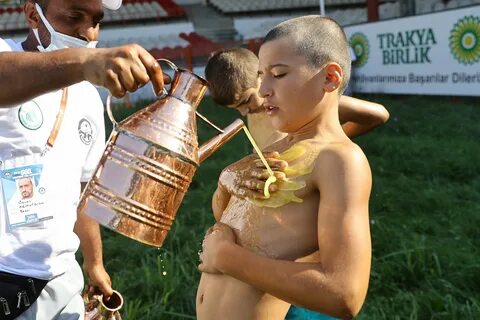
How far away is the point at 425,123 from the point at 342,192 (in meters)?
6.38

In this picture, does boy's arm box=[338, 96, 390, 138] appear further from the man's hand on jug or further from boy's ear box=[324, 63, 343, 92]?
the man's hand on jug

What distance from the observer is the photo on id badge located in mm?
1817

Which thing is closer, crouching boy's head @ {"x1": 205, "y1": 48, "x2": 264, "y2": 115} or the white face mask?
the white face mask

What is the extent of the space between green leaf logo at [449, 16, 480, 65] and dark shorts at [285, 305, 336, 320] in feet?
24.6

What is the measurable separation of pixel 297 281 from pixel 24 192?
81 cm

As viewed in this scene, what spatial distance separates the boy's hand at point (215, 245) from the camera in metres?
1.52

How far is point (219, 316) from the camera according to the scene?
1.57 m

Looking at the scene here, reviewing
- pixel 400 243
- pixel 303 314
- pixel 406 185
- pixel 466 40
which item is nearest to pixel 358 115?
pixel 303 314

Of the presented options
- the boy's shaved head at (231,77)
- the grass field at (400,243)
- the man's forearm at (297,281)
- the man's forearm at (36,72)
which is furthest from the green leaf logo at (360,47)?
the man's forearm at (36,72)

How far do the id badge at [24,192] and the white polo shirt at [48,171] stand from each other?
0.02 metres

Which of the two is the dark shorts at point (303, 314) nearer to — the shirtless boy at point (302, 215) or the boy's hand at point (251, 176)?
the shirtless boy at point (302, 215)

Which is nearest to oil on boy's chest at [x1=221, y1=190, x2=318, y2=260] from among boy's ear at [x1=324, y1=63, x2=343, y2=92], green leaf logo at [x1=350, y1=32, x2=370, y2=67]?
boy's ear at [x1=324, y1=63, x2=343, y2=92]

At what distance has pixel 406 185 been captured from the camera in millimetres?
5027

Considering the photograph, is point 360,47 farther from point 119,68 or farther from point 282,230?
point 119,68
